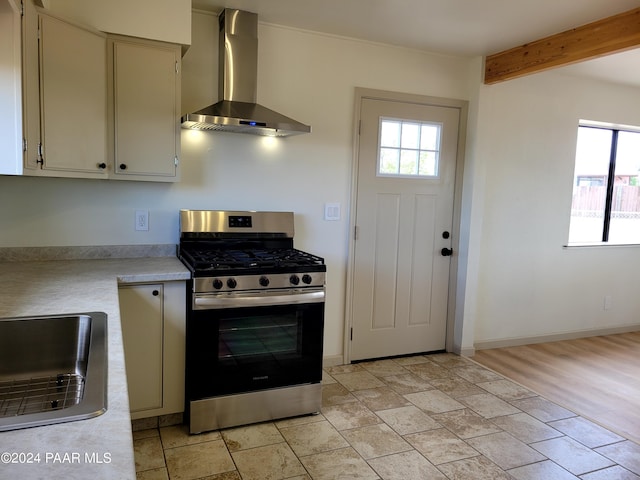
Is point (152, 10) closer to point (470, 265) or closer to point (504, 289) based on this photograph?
point (470, 265)

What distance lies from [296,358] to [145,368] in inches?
32.6

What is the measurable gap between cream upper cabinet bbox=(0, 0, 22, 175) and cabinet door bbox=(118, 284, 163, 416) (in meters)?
0.78

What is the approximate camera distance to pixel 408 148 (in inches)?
149

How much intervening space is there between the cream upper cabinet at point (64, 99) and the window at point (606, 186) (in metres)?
4.06

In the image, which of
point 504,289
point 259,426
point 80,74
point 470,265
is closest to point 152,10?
point 80,74

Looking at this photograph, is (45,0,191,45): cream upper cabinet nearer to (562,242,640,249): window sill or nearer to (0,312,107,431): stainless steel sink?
(0,312,107,431): stainless steel sink

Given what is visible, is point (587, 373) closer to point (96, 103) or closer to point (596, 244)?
point (596, 244)

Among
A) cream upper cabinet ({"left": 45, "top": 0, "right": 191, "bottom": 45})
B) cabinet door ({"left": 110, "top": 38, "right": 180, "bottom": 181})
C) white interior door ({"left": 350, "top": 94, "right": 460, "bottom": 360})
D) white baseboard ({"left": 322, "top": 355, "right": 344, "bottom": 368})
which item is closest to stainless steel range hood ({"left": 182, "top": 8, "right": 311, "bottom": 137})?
cabinet door ({"left": 110, "top": 38, "right": 180, "bottom": 181})

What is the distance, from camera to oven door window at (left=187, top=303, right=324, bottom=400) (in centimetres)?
260

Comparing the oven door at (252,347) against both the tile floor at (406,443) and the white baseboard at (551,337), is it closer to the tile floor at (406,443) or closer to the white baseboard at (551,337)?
the tile floor at (406,443)

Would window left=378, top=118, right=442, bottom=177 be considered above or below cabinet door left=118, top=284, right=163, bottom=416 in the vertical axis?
above

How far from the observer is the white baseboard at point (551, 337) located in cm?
427

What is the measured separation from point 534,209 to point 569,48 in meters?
1.58

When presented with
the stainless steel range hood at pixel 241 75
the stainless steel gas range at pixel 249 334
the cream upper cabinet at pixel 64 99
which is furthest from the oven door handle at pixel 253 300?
the stainless steel range hood at pixel 241 75
